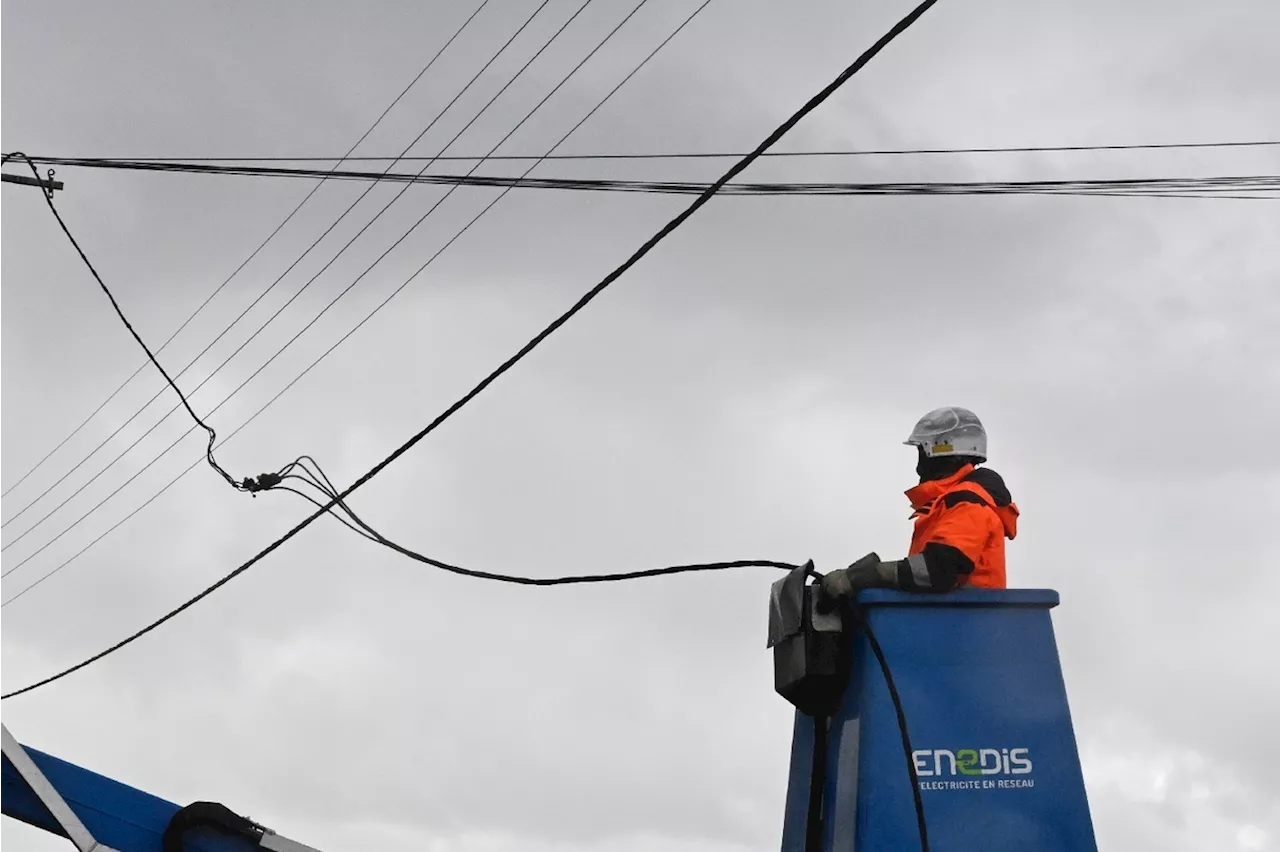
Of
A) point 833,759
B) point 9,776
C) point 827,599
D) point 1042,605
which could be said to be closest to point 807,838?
point 833,759

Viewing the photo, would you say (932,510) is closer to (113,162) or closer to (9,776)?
(9,776)

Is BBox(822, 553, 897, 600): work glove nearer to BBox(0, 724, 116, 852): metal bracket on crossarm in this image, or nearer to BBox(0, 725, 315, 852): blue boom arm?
BBox(0, 725, 315, 852): blue boom arm

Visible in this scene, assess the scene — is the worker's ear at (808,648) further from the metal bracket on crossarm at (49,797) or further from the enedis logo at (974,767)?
the metal bracket on crossarm at (49,797)

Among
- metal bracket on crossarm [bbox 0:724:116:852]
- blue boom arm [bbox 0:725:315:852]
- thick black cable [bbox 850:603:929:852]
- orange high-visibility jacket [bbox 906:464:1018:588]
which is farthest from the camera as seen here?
blue boom arm [bbox 0:725:315:852]

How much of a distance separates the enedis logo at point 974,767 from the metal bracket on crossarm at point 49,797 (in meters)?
2.97

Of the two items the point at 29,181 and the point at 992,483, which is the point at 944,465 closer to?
the point at 992,483

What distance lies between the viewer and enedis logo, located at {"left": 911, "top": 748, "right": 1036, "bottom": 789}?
4.79 m

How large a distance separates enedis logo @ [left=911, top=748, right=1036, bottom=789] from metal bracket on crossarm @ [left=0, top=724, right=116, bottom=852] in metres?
2.97

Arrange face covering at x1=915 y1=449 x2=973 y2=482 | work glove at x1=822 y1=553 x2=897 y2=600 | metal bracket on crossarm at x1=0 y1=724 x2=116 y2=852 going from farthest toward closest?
face covering at x1=915 y1=449 x2=973 y2=482, metal bracket on crossarm at x1=0 y1=724 x2=116 y2=852, work glove at x1=822 y1=553 x2=897 y2=600

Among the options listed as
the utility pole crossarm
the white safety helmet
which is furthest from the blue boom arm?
the utility pole crossarm

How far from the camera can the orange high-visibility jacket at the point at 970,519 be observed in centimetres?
502

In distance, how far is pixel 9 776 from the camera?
5281 mm

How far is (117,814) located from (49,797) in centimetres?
25

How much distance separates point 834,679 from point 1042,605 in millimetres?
797
